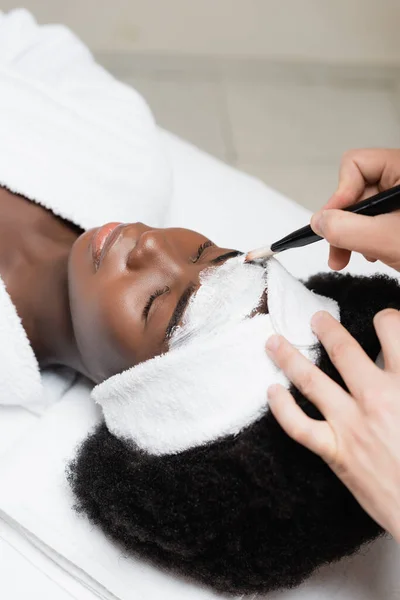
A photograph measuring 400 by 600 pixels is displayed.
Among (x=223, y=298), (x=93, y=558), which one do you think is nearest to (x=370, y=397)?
(x=223, y=298)

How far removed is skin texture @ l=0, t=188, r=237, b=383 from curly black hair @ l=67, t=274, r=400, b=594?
155 millimetres

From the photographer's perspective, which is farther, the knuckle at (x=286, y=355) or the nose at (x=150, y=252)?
the nose at (x=150, y=252)

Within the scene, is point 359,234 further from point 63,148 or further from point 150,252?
point 63,148

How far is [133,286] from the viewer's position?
91 cm

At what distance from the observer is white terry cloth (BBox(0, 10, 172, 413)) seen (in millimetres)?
1097

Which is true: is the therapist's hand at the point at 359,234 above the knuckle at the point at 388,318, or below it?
above

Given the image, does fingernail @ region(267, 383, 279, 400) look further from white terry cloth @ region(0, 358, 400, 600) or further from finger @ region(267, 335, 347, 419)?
white terry cloth @ region(0, 358, 400, 600)

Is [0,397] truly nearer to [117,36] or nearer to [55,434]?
[55,434]

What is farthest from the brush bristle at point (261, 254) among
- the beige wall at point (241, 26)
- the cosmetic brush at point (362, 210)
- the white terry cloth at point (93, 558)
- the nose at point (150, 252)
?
the beige wall at point (241, 26)

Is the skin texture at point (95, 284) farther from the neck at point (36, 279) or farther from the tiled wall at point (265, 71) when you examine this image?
the tiled wall at point (265, 71)

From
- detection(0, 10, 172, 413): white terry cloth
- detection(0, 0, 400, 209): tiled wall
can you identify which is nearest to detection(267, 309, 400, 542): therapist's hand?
detection(0, 10, 172, 413): white terry cloth

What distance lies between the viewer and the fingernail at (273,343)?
31.5 inches

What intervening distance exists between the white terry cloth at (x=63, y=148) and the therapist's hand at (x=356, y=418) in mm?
489

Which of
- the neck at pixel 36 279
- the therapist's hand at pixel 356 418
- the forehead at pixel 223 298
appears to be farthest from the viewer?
the neck at pixel 36 279
